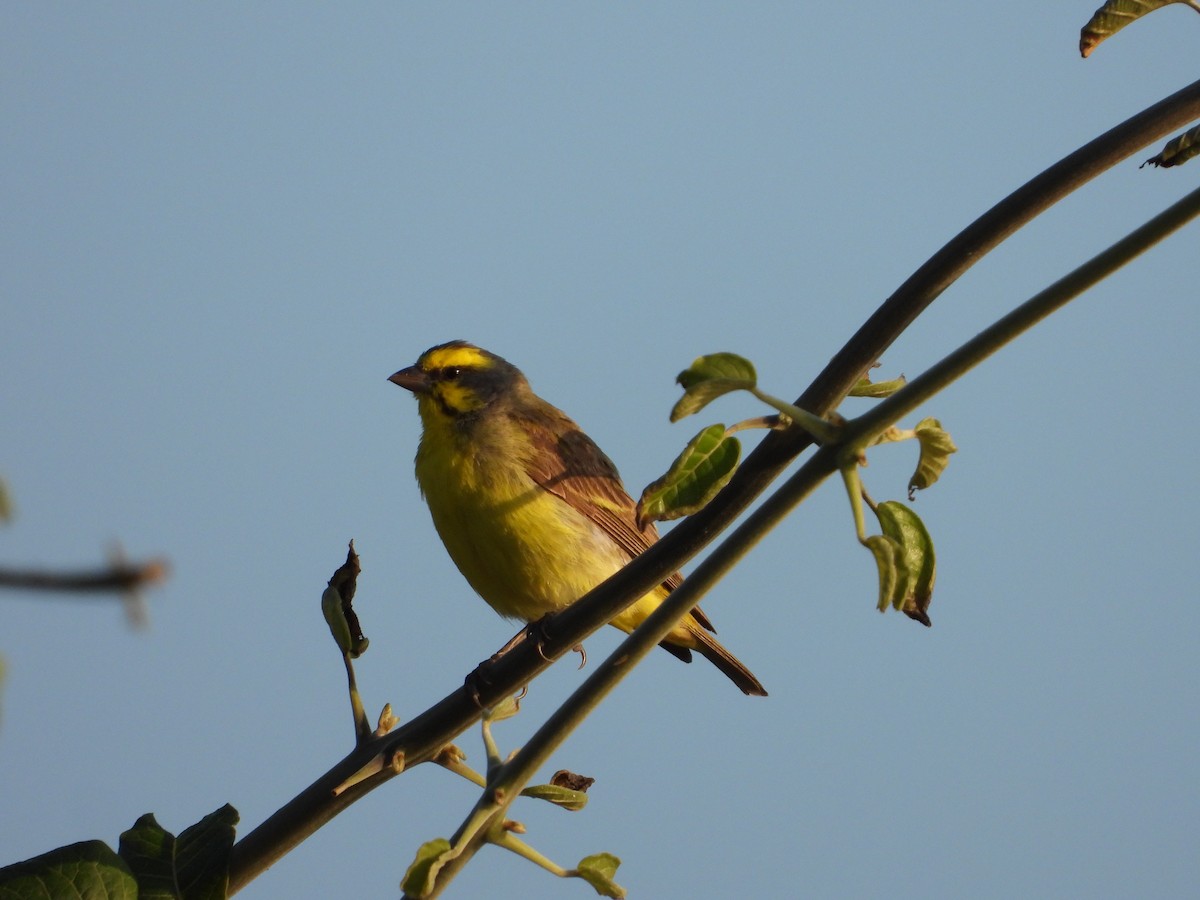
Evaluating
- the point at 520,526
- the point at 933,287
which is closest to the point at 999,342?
the point at 933,287

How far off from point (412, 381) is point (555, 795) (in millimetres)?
4668

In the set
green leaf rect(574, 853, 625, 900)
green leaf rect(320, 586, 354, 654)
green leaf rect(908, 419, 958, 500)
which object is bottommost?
green leaf rect(574, 853, 625, 900)

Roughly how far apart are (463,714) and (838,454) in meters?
0.79

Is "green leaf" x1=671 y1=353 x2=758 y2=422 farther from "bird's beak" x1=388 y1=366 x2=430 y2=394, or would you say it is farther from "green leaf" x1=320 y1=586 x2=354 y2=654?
"bird's beak" x1=388 y1=366 x2=430 y2=394

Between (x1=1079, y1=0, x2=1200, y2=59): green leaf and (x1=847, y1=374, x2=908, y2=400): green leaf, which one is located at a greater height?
(x1=1079, y1=0, x2=1200, y2=59): green leaf

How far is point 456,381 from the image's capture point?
6762 millimetres

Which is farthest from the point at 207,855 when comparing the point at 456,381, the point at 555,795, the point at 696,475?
the point at 456,381

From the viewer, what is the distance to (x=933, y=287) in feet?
5.67

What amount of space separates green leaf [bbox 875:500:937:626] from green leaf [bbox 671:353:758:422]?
332 millimetres

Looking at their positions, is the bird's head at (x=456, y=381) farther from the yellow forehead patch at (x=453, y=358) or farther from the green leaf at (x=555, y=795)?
the green leaf at (x=555, y=795)

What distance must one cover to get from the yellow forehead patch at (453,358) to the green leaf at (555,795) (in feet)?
15.5

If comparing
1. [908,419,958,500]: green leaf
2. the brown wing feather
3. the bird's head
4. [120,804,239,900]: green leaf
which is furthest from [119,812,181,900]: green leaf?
the bird's head

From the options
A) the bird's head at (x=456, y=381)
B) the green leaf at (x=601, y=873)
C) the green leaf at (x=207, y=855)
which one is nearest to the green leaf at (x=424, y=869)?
the green leaf at (x=601, y=873)

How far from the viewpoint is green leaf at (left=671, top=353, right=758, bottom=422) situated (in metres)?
1.83
